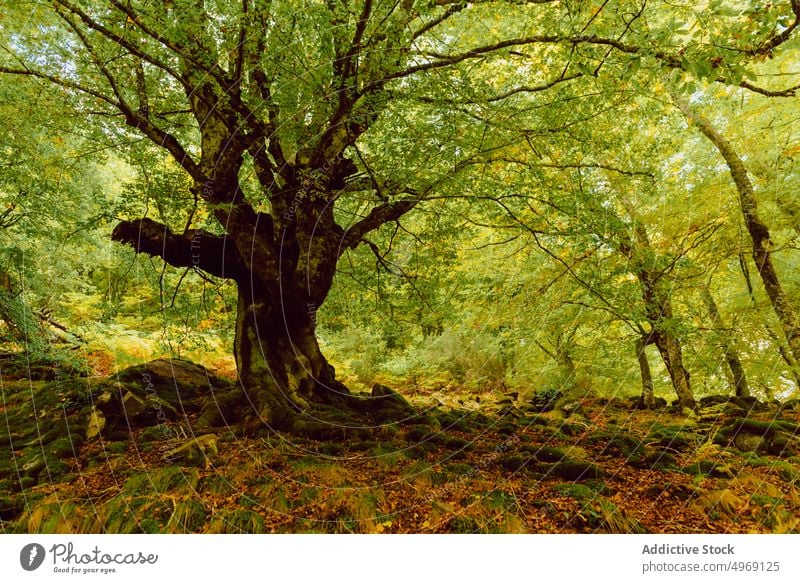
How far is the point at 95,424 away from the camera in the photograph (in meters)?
5.53

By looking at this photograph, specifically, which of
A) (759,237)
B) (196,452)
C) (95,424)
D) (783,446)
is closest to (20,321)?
(95,424)

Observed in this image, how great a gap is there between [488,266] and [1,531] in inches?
347

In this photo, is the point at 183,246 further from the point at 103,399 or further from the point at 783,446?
the point at 783,446

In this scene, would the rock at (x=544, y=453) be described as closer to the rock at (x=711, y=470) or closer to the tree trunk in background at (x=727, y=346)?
the rock at (x=711, y=470)

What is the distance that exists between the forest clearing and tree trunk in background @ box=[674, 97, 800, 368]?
0.19ft

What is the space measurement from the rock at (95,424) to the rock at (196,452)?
1568 mm

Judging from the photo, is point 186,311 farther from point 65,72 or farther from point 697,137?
point 697,137

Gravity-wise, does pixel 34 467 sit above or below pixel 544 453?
below

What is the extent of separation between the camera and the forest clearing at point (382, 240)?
374 centimetres

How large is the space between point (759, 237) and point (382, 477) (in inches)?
278

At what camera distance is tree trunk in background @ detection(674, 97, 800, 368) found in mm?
6086

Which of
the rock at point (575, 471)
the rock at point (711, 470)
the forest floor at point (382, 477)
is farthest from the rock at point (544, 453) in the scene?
the rock at point (711, 470)

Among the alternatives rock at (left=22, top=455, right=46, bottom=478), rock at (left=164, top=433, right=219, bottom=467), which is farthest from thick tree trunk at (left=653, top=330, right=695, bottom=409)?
rock at (left=22, top=455, right=46, bottom=478)
